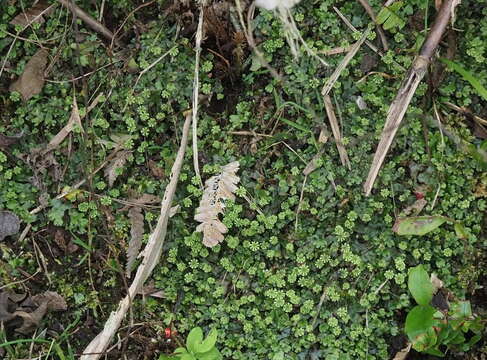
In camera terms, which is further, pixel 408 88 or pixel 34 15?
pixel 34 15

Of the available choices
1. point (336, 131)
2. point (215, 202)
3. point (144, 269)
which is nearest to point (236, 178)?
point (215, 202)

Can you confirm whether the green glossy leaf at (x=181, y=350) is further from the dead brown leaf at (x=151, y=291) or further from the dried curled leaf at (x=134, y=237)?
the dried curled leaf at (x=134, y=237)

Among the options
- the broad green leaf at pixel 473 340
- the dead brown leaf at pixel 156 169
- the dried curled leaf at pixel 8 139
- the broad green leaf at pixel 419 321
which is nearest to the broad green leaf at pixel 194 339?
the dead brown leaf at pixel 156 169

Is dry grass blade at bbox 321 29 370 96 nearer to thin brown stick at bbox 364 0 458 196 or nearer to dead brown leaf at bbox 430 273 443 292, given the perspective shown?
thin brown stick at bbox 364 0 458 196

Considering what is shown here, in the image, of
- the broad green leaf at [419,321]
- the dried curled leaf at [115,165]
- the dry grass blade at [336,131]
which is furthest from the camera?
the dried curled leaf at [115,165]

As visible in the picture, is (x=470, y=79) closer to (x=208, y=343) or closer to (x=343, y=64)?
(x=343, y=64)

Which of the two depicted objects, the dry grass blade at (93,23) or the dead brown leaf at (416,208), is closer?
the dead brown leaf at (416,208)

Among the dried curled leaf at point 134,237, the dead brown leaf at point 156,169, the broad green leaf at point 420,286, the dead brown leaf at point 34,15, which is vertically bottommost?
the dried curled leaf at point 134,237
